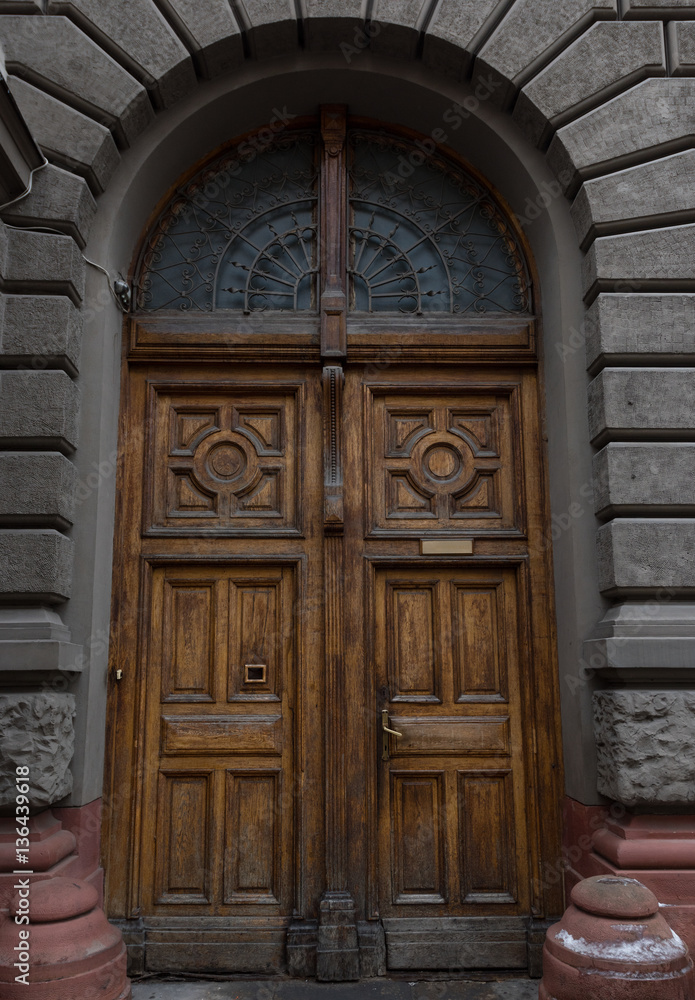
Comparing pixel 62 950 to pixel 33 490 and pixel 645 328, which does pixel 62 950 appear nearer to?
pixel 33 490

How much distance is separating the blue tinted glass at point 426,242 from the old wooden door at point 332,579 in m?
0.02

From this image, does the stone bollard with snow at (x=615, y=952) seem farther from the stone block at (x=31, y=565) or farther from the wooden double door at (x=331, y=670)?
the stone block at (x=31, y=565)

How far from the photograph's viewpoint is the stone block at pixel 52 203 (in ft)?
14.9

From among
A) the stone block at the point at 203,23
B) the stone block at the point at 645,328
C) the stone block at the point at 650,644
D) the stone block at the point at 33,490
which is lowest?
the stone block at the point at 650,644

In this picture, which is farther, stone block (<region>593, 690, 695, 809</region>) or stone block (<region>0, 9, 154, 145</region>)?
stone block (<region>0, 9, 154, 145</region>)

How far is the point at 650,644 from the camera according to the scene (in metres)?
4.10

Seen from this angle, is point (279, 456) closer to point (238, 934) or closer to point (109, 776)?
point (109, 776)

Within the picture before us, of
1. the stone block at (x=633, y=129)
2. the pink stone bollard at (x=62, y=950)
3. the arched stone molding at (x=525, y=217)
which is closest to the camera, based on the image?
the pink stone bollard at (x=62, y=950)

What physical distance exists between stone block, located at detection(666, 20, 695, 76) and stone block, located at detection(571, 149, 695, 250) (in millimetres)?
540

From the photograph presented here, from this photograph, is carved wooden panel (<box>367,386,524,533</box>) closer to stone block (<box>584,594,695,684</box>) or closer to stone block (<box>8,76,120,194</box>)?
stone block (<box>584,594,695,684</box>)

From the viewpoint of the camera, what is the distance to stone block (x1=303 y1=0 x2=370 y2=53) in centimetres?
490

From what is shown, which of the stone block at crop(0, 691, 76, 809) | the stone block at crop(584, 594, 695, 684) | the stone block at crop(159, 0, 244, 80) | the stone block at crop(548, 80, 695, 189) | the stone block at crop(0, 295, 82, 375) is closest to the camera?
the stone block at crop(0, 691, 76, 809)

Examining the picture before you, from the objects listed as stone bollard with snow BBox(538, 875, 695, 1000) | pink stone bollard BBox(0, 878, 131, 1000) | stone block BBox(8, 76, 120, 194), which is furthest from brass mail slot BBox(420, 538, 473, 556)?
stone block BBox(8, 76, 120, 194)

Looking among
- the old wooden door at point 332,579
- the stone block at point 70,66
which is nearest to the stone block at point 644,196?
the old wooden door at point 332,579
